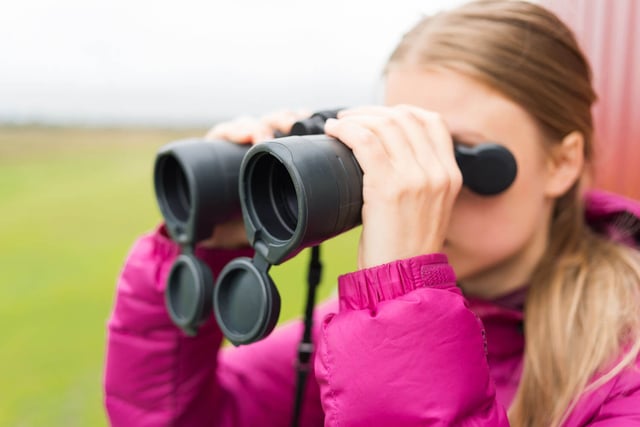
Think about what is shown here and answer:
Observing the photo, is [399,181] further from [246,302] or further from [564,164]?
[564,164]

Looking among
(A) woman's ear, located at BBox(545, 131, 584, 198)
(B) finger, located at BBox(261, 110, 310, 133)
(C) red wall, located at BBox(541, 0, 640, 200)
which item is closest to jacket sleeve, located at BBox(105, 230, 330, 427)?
(B) finger, located at BBox(261, 110, 310, 133)

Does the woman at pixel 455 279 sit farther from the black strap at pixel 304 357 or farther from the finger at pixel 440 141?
the black strap at pixel 304 357

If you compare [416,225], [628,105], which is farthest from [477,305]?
[628,105]

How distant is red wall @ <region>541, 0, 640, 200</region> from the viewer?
5.31 feet

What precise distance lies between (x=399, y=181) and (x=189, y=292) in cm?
34

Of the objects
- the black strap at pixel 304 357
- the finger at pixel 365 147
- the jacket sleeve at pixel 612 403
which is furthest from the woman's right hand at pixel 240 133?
the jacket sleeve at pixel 612 403

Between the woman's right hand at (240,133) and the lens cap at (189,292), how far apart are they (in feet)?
0.27

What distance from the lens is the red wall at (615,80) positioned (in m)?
1.62

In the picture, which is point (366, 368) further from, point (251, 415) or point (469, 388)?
point (251, 415)

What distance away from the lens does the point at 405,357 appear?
63cm

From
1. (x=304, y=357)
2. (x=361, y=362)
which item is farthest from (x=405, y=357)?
(x=304, y=357)

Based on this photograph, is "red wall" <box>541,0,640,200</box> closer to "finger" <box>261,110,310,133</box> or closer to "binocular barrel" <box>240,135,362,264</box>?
"finger" <box>261,110,310,133</box>

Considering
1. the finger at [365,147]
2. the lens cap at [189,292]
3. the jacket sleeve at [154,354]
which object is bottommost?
the jacket sleeve at [154,354]

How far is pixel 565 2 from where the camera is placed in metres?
1.62
